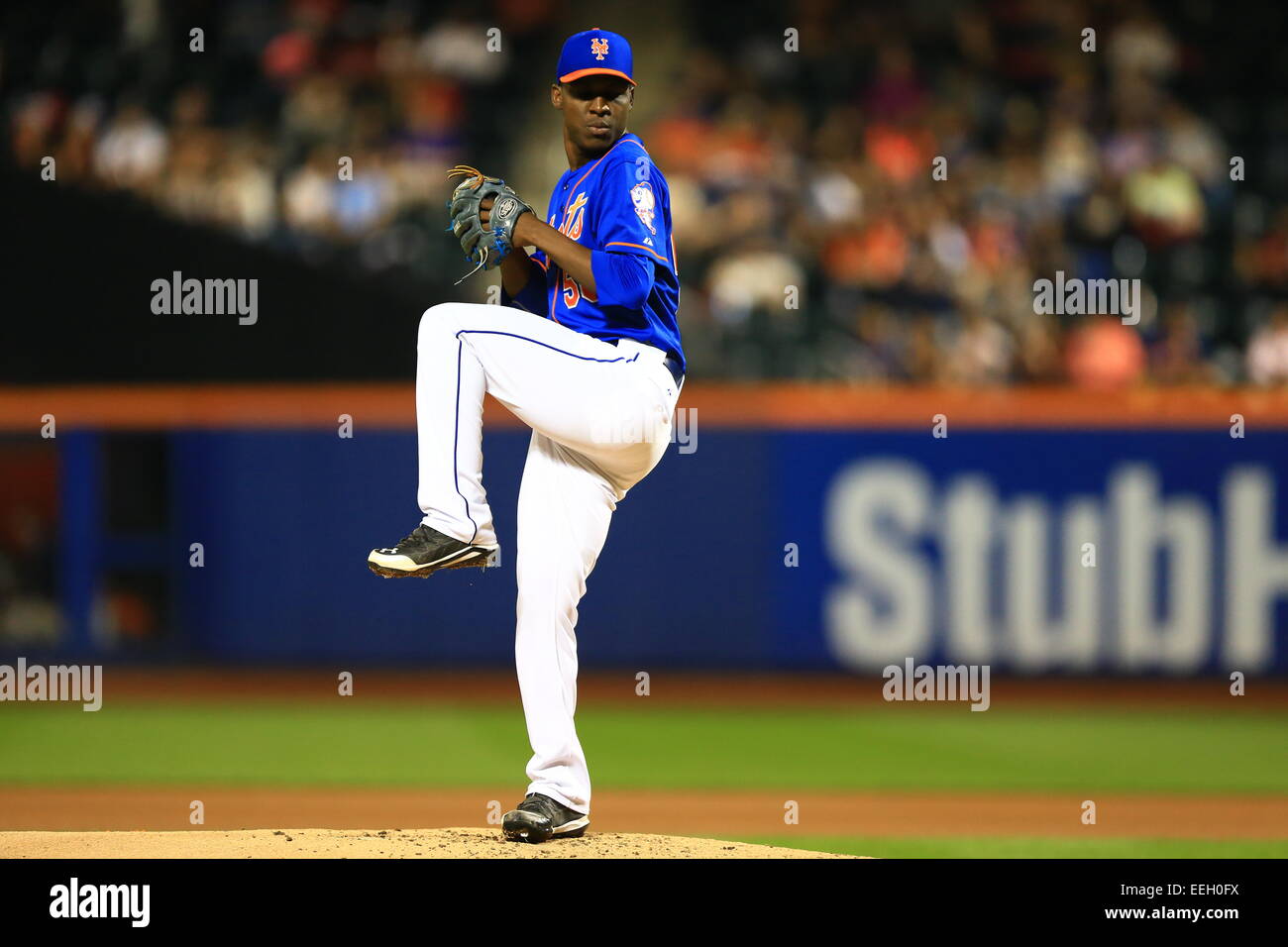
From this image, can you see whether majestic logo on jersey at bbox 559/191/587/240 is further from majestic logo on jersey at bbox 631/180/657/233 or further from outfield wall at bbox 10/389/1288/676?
outfield wall at bbox 10/389/1288/676

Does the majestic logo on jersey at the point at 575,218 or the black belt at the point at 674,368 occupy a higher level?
the majestic logo on jersey at the point at 575,218

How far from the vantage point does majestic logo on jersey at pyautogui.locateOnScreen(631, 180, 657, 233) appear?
421 cm

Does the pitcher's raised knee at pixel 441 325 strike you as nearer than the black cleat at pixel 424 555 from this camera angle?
No

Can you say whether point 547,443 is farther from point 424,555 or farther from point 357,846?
point 357,846

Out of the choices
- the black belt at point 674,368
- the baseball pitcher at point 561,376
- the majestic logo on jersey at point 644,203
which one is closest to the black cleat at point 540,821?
the baseball pitcher at point 561,376

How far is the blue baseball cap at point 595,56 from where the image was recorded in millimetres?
4258

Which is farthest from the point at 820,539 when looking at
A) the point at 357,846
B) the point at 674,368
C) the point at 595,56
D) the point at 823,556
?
the point at 595,56

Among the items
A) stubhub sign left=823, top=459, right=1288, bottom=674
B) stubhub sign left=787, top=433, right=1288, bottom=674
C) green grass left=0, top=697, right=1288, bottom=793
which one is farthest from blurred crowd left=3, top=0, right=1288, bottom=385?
green grass left=0, top=697, right=1288, bottom=793

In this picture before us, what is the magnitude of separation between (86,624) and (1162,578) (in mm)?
5934

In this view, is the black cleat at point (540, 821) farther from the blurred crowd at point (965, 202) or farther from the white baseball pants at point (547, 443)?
the blurred crowd at point (965, 202)

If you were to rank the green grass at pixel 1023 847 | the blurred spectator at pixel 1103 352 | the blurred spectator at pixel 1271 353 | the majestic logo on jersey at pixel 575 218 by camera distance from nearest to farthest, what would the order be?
the majestic logo on jersey at pixel 575 218 < the green grass at pixel 1023 847 < the blurred spectator at pixel 1271 353 < the blurred spectator at pixel 1103 352

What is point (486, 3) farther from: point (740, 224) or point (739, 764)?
point (739, 764)

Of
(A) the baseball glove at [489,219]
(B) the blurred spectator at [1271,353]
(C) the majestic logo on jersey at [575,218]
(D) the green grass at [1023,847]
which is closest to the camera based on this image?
(A) the baseball glove at [489,219]

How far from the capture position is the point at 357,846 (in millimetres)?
4535
